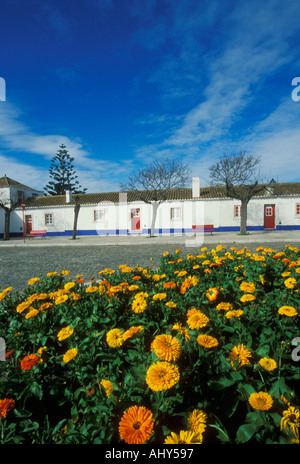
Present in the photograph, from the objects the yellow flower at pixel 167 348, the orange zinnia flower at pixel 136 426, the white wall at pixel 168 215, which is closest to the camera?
the orange zinnia flower at pixel 136 426

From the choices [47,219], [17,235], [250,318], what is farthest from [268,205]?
[17,235]

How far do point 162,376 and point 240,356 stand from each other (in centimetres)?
45

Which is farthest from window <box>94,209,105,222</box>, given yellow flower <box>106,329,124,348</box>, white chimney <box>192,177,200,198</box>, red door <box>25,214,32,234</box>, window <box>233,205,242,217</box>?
yellow flower <box>106,329,124,348</box>

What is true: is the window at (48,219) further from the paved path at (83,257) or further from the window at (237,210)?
the window at (237,210)

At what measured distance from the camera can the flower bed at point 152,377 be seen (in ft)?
3.07

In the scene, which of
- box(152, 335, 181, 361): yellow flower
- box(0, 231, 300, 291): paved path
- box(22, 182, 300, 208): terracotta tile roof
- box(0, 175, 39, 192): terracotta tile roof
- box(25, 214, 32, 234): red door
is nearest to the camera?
box(152, 335, 181, 361): yellow flower

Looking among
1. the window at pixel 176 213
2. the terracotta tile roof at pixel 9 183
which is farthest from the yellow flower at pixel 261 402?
the terracotta tile roof at pixel 9 183

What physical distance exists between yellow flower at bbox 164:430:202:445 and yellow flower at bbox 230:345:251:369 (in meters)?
0.40

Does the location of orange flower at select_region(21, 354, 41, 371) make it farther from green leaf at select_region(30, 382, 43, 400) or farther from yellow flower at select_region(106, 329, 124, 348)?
yellow flower at select_region(106, 329, 124, 348)

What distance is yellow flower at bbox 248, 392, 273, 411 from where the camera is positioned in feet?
3.00

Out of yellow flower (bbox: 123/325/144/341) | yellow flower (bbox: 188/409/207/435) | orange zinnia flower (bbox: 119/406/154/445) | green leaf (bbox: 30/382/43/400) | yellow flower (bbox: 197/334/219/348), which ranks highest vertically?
yellow flower (bbox: 197/334/219/348)

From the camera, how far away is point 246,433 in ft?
2.91

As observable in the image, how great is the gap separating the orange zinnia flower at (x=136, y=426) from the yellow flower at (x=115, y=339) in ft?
1.58

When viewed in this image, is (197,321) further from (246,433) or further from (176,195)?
(176,195)
